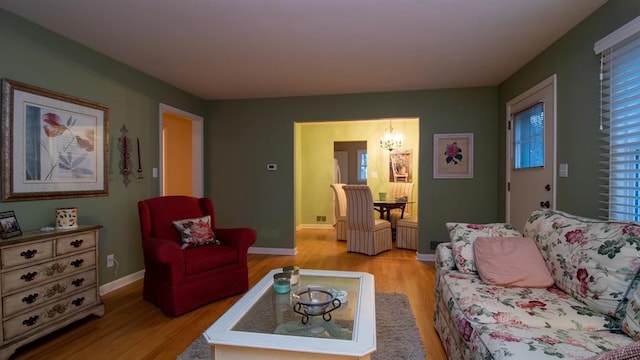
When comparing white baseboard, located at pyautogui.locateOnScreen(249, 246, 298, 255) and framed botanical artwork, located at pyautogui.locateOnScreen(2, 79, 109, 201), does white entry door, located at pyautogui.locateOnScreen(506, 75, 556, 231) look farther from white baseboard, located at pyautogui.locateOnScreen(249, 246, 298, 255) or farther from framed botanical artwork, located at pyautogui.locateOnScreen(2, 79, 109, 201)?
framed botanical artwork, located at pyautogui.locateOnScreen(2, 79, 109, 201)

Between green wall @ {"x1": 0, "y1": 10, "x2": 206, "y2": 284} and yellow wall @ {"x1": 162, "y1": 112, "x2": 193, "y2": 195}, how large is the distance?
4.24 ft

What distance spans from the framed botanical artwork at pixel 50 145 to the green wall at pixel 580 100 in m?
4.17

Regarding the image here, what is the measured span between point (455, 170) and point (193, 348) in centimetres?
368

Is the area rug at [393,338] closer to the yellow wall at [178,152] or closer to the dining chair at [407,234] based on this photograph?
the dining chair at [407,234]

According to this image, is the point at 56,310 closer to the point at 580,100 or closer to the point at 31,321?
the point at 31,321

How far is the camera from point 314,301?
176 cm

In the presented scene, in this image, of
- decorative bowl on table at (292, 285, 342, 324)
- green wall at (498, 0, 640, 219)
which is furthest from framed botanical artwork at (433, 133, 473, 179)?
decorative bowl on table at (292, 285, 342, 324)

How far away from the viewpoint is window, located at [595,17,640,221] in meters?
1.88

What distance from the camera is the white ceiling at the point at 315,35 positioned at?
2.18 meters

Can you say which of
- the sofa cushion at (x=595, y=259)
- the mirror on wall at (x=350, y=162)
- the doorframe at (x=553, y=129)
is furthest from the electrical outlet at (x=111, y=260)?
the mirror on wall at (x=350, y=162)

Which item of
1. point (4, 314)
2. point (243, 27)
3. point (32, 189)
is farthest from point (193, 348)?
point (243, 27)

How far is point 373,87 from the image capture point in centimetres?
411

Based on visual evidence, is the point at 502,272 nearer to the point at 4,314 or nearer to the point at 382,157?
the point at 4,314

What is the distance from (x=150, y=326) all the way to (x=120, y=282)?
45.7 inches
